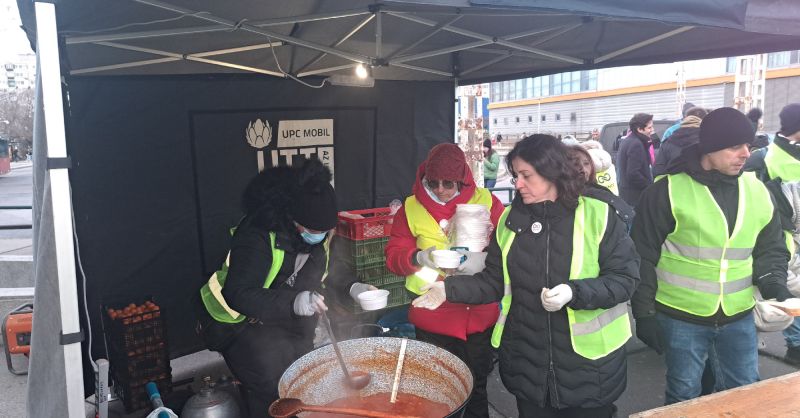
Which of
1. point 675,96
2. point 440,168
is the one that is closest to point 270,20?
point 440,168

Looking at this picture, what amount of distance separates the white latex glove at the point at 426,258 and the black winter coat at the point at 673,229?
1146mm

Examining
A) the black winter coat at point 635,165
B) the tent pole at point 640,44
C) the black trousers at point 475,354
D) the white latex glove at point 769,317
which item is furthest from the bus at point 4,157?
the white latex glove at point 769,317

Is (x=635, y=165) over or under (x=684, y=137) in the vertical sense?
under

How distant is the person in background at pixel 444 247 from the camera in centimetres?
287

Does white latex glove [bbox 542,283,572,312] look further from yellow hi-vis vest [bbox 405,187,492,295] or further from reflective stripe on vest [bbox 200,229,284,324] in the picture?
reflective stripe on vest [bbox 200,229,284,324]

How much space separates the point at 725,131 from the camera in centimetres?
247

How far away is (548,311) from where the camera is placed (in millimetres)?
2182

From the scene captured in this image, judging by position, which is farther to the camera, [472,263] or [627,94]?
[627,94]

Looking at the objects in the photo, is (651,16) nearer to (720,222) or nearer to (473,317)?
(720,222)

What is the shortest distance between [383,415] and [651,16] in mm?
1976

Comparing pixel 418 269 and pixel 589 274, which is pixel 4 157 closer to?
pixel 418 269

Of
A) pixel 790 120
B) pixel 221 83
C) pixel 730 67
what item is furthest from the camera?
pixel 730 67

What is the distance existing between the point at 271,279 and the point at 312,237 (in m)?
0.31

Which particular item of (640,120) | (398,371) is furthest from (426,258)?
(640,120)
